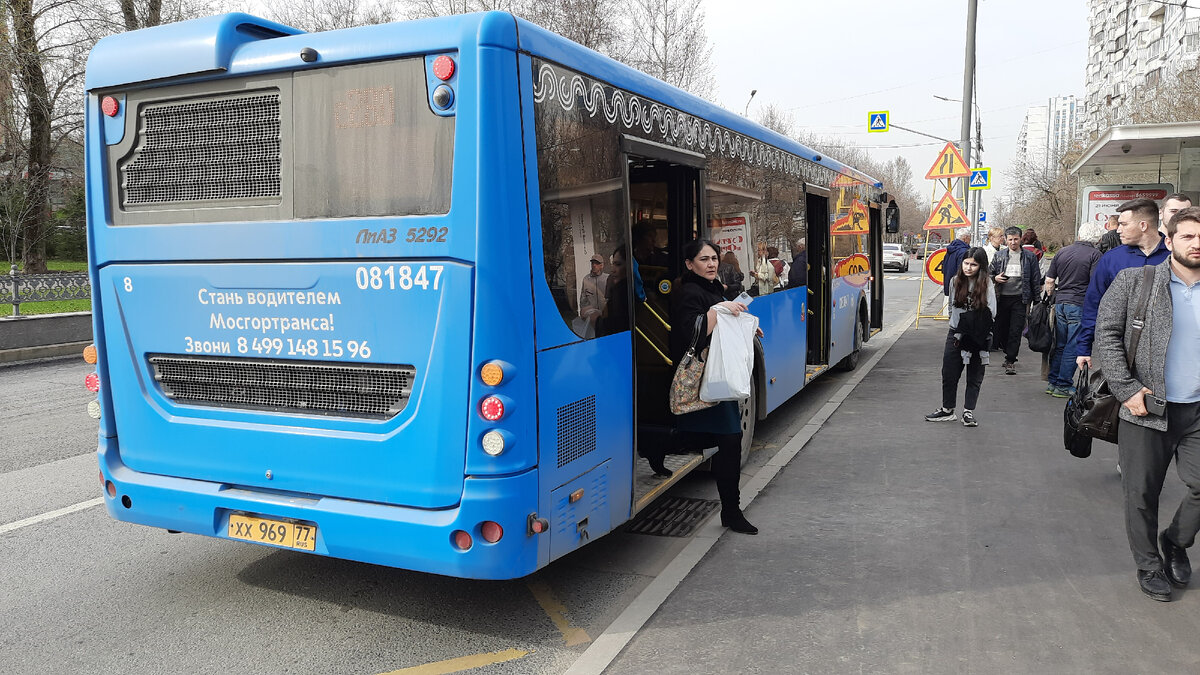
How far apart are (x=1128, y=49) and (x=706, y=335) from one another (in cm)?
7890

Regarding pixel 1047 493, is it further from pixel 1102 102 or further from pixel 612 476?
pixel 1102 102

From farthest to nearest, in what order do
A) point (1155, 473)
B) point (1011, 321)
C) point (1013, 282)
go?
point (1013, 282) < point (1011, 321) < point (1155, 473)

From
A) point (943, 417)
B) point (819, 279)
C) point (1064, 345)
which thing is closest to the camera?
point (943, 417)

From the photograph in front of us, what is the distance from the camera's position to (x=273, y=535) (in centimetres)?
416

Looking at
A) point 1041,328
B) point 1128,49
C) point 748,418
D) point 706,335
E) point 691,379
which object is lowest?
point 748,418

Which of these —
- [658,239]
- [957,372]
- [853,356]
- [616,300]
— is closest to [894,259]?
[853,356]

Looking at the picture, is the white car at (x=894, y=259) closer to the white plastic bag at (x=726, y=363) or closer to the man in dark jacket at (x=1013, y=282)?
the man in dark jacket at (x=1013, y=282)

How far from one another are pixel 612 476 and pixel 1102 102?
276ft

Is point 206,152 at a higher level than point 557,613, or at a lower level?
higher

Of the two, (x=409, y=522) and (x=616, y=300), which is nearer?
(x=409, y=522)

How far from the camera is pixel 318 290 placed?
13.1 ft

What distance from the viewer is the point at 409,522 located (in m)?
3.87

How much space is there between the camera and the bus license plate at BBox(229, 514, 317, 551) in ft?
13.4

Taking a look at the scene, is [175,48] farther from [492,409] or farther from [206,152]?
[492,409]
